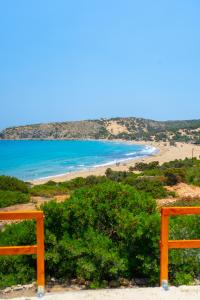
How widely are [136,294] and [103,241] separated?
4.29 ft

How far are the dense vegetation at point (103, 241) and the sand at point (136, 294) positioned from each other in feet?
2.05

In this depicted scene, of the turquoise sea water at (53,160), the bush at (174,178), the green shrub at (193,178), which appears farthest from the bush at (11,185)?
the turquoise sea water at (53,160)

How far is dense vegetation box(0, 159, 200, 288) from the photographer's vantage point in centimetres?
604

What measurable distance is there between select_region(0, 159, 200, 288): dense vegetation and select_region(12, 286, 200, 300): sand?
2.05 feet

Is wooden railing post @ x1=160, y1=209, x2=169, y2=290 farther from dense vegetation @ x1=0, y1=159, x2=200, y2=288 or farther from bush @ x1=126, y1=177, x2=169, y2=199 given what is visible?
bush @ x1=126, y1=177, x2=169, y2=199

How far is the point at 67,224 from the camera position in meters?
6.44

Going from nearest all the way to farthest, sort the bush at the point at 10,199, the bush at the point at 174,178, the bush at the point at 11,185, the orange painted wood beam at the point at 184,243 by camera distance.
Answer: the orange painted wood beam at the point at 184,243 < the bush at the point at 10,199 < the bush at the point at 11,185 < the bush at the point at 174,178

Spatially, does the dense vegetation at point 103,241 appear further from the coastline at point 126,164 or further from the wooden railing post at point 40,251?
the coastline at point 126,164

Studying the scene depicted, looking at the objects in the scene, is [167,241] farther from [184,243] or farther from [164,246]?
[184,243]

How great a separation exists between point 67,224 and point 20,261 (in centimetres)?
98

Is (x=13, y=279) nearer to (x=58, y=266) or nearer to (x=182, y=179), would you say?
(x=58, y=266)

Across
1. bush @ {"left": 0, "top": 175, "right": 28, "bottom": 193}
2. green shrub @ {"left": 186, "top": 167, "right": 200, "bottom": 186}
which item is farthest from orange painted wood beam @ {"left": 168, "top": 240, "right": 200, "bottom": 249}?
green shrub @ {"left": 186, "top": 167, "right": 200, "bottom": 186}

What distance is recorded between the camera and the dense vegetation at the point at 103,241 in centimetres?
604

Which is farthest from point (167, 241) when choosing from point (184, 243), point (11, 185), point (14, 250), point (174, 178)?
point (174, 178)
